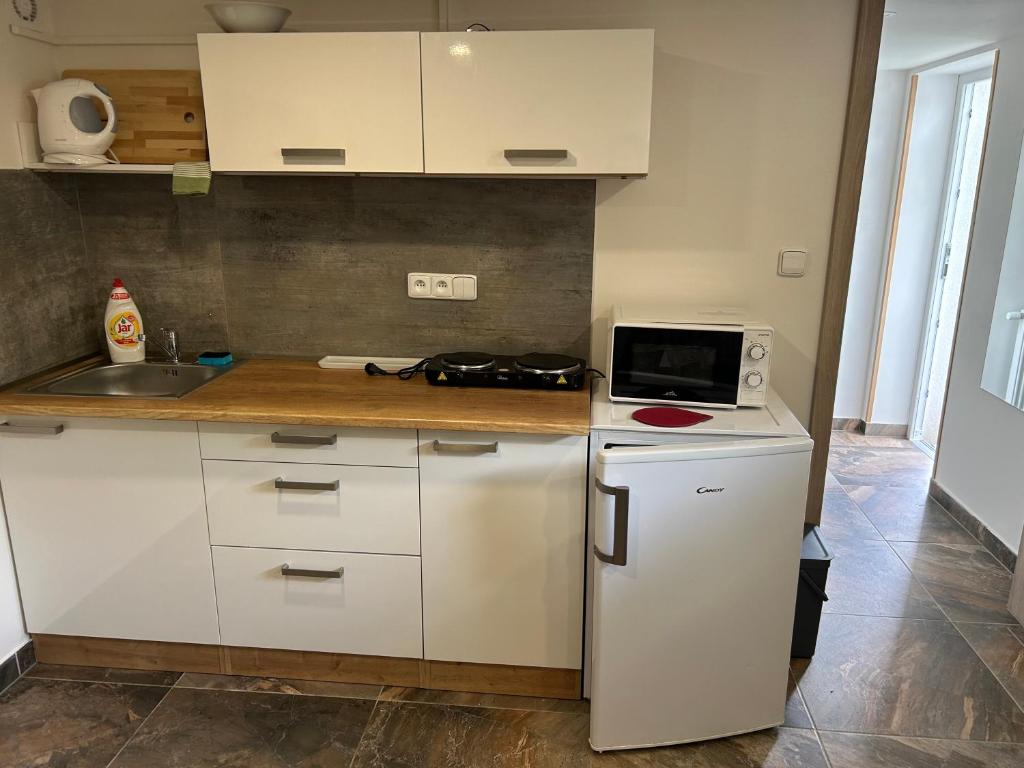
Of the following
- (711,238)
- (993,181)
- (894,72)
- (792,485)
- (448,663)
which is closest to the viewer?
(792,485)

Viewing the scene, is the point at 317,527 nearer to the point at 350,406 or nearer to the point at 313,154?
the point at 350,406

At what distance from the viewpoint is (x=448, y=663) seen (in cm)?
226

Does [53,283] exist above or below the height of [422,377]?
above

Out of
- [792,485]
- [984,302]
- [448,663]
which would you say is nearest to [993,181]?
[984,302]

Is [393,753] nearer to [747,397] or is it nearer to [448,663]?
[448,663]

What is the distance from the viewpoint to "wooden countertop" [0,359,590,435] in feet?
6.54

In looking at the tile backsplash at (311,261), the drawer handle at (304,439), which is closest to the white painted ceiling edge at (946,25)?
the tile backsplash at (311,261)

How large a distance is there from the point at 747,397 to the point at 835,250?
0.60 meters

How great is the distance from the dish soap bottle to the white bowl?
3.02ft

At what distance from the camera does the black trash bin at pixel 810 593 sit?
2287 millimetres

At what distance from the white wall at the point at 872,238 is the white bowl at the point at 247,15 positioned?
3.08m

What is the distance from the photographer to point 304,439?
2064mm

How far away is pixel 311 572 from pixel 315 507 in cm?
19

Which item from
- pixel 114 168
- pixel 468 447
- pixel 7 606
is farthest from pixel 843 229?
pixel 7 606
